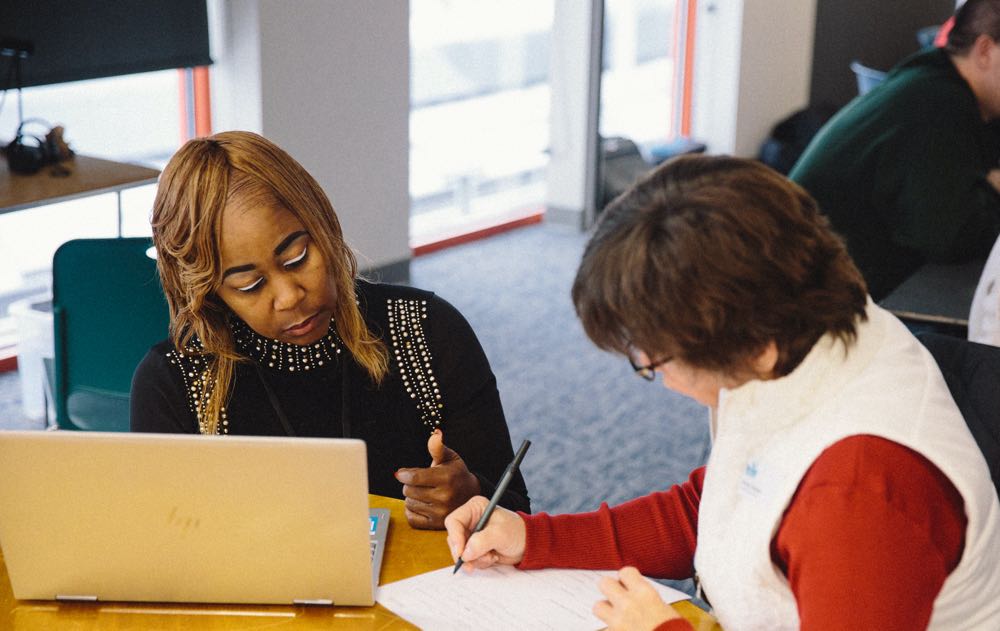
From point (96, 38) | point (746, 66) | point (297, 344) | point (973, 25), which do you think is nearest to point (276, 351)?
point (297, 344)

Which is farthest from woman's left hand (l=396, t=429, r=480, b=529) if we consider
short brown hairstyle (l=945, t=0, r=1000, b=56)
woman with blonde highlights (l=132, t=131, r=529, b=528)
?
short brown hairstyle (l=945, t=0, r=1000, b=56)

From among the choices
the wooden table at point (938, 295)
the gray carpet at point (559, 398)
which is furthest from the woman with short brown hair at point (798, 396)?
the gray carpet at point (559, 398)

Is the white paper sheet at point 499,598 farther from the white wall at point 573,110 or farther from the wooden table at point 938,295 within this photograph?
the white wall at point 573,110

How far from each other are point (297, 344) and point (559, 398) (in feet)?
6.99

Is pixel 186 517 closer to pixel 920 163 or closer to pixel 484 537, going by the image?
pixel 484 537

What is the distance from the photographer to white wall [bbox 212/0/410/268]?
4027mm

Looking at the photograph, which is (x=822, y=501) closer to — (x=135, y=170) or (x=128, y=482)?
(x=128, y=482)

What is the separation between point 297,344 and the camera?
1750mm

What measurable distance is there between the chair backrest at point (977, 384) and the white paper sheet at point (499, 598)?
1.40 feet

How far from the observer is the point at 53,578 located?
1.33 meters

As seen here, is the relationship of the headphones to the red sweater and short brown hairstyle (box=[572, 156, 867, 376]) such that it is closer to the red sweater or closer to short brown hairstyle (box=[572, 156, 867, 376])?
short brown hairstyle (box=[572, 156, 867, 376])

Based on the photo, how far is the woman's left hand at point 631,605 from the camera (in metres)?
1.22

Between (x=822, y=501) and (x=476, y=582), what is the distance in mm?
503

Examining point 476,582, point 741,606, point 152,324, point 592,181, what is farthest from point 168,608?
point 592,181
